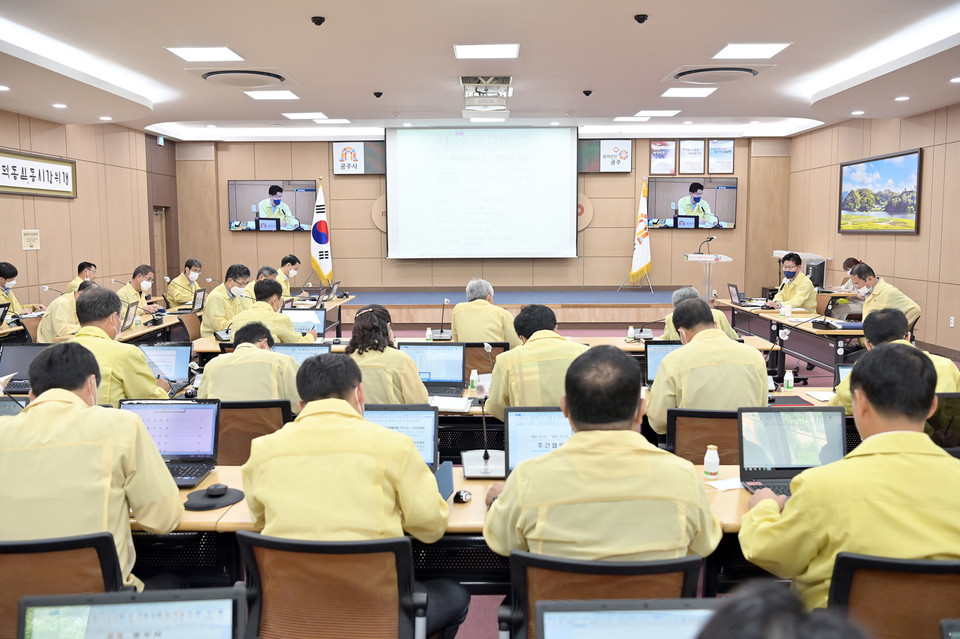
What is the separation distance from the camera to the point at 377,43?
636cm

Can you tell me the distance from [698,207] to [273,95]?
7371 millimetres

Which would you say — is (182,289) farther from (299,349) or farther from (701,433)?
(701,433)

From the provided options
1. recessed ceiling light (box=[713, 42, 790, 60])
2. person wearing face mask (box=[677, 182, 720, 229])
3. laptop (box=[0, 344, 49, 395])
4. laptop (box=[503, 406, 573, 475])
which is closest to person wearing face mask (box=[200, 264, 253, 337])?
laptop (box=[0, 344, 49, 395])

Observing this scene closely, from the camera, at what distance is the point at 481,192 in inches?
478

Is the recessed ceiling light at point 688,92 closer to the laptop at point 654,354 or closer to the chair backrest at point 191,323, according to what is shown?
the laptop at point 654,354

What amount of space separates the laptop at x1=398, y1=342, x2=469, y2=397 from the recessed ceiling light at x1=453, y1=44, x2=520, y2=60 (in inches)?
129

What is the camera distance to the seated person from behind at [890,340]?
3480mm

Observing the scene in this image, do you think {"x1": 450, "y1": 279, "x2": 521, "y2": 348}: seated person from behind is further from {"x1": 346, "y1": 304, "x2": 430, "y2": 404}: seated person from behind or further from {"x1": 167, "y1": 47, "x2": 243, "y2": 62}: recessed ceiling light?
{"x1": 167, "y1": 47, "x2": 243, "y2": 62}: recessed ceiling light

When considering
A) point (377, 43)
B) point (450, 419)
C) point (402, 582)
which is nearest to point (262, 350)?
point (450, 419)

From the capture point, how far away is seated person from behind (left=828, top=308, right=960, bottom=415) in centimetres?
348

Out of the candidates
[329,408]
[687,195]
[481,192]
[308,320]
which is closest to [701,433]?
[329,408]

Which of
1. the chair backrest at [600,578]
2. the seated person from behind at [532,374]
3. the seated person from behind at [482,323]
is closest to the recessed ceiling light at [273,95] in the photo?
the seated person from behind at [482,323]

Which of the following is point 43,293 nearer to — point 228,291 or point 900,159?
point 228,291

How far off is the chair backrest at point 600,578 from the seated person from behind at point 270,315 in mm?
4180
